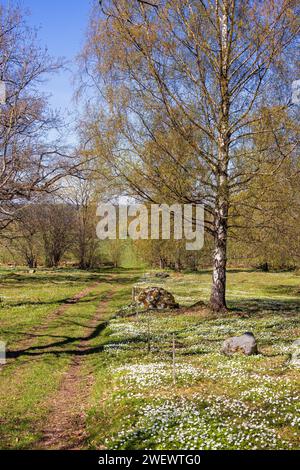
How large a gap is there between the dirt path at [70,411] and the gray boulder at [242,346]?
509 cm

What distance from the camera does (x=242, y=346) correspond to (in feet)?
51.0

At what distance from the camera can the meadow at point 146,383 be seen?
9391 millimetres

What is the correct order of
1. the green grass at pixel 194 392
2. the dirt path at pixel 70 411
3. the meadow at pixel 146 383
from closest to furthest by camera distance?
the green grass at pixel 194 392
the meadow at pixel 146 383
the dirt path at pixel 70 411

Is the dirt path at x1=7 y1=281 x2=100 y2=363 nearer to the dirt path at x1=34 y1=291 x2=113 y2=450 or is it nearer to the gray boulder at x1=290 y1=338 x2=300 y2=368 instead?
the dirt path at x1=34 y1=291 x2=113 y2=450

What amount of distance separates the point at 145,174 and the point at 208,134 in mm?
3939

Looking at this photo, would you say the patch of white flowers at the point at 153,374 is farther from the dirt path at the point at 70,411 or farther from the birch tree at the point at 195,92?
the birch tree at the point at 195,92

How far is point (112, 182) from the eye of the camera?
78.0 feet

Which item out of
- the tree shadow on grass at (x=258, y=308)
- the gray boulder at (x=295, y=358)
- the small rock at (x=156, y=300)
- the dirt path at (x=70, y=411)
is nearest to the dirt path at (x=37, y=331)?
the dirt path at (x=70, y=411)

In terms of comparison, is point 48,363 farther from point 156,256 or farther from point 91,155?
point 156,256

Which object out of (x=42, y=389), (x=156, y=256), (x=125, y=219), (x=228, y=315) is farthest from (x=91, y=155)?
(x=156, y=256)

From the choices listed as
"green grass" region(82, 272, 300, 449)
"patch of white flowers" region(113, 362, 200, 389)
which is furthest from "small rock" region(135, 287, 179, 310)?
"patch of white flowers" region(113, 362, 200, 389)

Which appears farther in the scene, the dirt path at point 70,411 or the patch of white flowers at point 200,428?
the dirt path at point 70,411

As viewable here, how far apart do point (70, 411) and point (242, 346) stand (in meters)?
6.85

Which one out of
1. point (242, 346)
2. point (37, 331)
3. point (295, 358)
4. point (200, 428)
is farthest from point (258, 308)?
point (200, 428)
